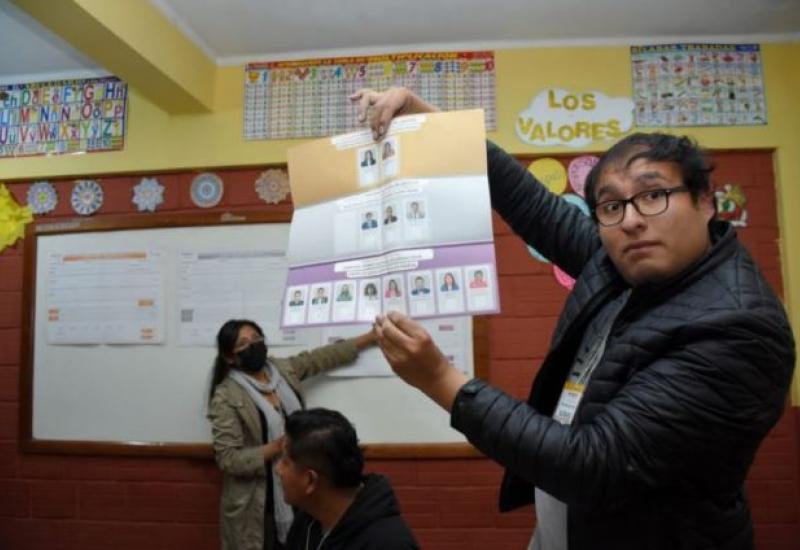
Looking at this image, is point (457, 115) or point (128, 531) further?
point (128, 531)

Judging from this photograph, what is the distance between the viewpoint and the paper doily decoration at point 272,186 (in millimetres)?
2574

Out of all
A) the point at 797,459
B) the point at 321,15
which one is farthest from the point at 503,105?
the point at 797,459

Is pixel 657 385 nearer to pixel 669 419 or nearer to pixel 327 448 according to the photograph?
pixel 669 419

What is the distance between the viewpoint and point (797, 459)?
2.32 metres

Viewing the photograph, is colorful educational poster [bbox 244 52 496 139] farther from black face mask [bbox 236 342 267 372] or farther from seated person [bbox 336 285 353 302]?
seated person [bbox 336 285 353 302]

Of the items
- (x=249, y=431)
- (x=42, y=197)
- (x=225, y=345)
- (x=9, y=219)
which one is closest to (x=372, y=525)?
(x=249, y=431)

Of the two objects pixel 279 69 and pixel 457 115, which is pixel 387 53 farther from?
pixel 457 115

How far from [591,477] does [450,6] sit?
208 centimetres

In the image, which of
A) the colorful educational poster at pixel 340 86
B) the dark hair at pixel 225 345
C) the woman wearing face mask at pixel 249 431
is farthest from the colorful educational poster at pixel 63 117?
the woman wearing face mask at pixel 249 431

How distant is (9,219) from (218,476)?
1.68m

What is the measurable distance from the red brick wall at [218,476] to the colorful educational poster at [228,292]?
0.27 metres

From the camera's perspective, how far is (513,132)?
248 cm

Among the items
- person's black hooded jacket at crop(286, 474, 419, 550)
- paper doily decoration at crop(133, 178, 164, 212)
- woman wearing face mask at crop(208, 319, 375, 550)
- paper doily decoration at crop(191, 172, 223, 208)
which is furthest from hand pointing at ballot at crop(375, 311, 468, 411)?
paper doily decoration at crop(133, 178, 164, 212)

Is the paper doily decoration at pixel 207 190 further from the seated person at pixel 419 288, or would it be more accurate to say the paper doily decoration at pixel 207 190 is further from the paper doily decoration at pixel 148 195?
the seated person at pixel 419 288
